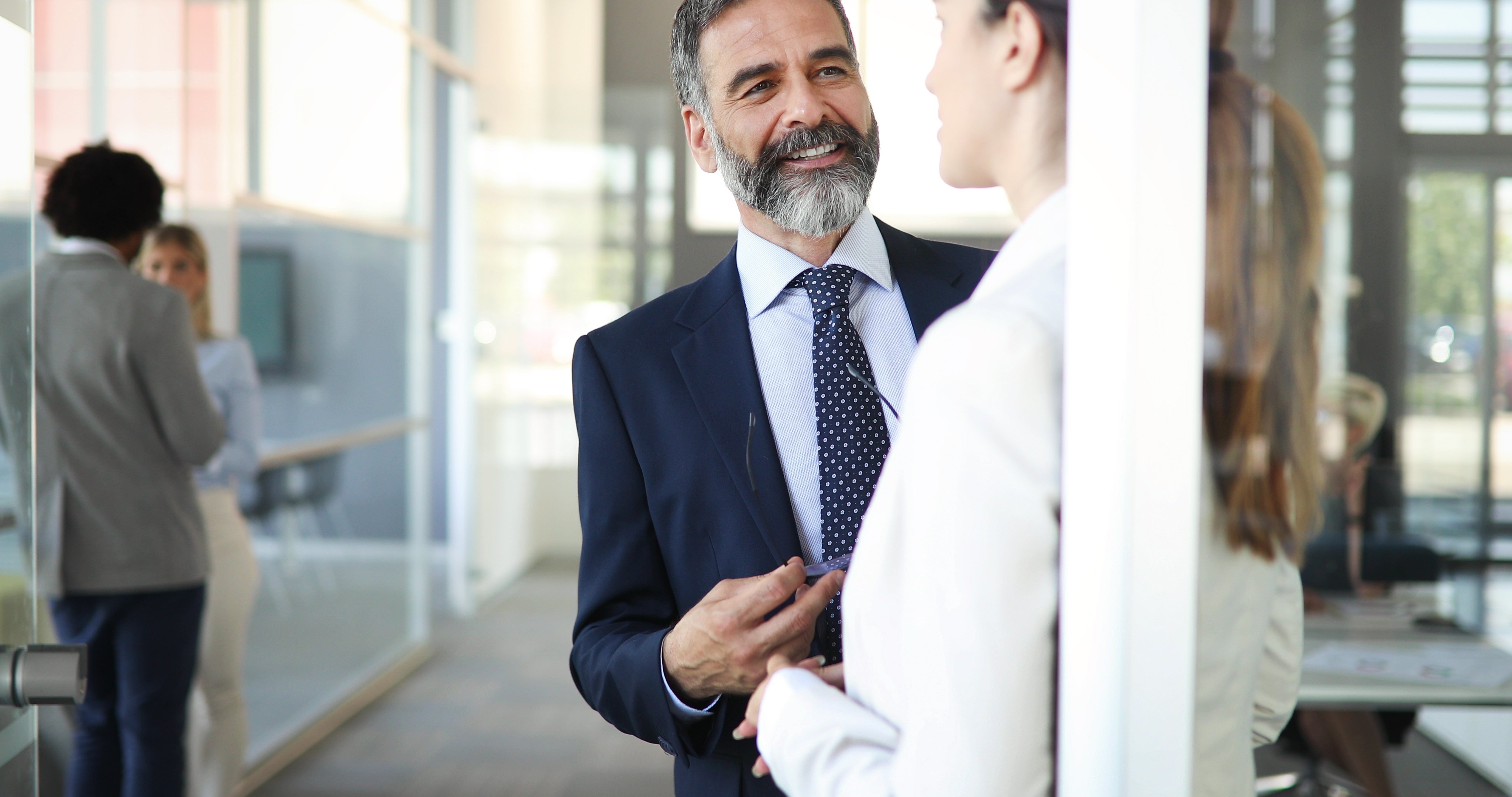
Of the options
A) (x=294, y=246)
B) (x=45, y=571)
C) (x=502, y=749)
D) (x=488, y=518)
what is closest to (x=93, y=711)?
(x=45, y=571)

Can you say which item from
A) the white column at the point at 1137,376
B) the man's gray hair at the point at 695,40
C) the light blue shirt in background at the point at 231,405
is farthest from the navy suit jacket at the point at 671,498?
the light blue shirt in background at the point at 231,405

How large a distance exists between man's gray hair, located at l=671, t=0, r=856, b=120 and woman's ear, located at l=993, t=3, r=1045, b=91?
586mm

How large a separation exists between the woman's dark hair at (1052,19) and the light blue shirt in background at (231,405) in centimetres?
278

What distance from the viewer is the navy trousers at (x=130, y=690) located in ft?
7.79

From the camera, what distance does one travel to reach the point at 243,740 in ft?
9.98

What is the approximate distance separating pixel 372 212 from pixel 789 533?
3.88 metres

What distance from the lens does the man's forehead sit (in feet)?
3.70

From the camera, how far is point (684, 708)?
3.30 feet

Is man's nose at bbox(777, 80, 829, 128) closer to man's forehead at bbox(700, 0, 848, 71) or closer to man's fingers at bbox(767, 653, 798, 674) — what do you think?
man's forehead at bbox(700, 0, 848, 71)

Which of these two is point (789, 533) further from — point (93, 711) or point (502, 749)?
point (502, 749)

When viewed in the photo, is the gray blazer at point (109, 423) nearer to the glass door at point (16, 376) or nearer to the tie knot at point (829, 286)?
the glass door at point (16, 376)

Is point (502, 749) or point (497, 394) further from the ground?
point (497, 394)

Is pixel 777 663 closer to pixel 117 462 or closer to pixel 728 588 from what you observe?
pixel 728 588

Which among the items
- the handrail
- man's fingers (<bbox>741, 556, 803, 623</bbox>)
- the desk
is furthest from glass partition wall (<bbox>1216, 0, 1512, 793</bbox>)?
the handrail
